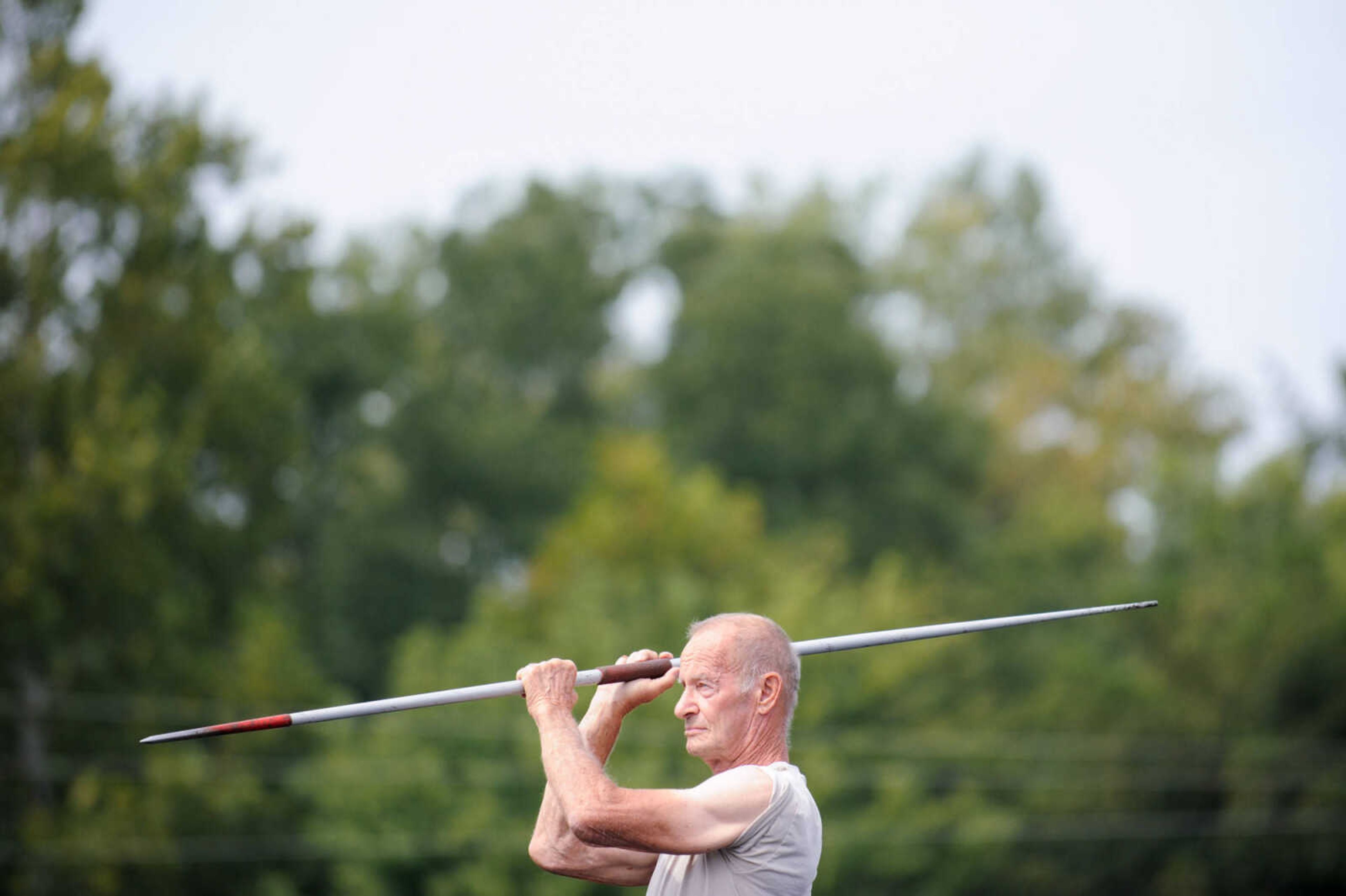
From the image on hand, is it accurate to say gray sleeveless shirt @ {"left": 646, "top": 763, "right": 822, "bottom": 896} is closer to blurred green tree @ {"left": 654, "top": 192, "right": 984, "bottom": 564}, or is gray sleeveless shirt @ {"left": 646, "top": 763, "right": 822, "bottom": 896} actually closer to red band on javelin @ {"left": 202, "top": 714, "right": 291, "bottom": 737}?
red band on javelin @ {"left": 202, "top": 714, "right": 291, "bottom": 737}

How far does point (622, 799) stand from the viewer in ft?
12.2

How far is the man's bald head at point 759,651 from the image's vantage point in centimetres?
407

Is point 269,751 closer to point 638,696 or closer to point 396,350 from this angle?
point 396,350

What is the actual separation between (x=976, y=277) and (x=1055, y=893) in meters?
24.4

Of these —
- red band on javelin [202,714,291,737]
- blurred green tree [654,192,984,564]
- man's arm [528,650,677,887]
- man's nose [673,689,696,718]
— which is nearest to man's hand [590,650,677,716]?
man's arm [528,650,677,887]

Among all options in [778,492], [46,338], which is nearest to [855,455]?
[778,492]

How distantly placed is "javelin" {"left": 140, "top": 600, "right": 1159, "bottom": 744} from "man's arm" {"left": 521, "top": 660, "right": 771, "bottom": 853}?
0.08m

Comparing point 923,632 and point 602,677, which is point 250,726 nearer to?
point 602,677

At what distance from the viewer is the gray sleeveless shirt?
3.94 metres

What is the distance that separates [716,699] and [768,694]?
12 centimetres

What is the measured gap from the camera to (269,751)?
3066 centimetres

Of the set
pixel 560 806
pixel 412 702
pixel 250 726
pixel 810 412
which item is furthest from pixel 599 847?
pixel 810 412

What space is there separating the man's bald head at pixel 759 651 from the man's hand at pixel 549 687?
317 millimetres

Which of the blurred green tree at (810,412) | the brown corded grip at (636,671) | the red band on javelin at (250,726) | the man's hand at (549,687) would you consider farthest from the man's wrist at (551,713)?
the blurred green tree at (810,412)
